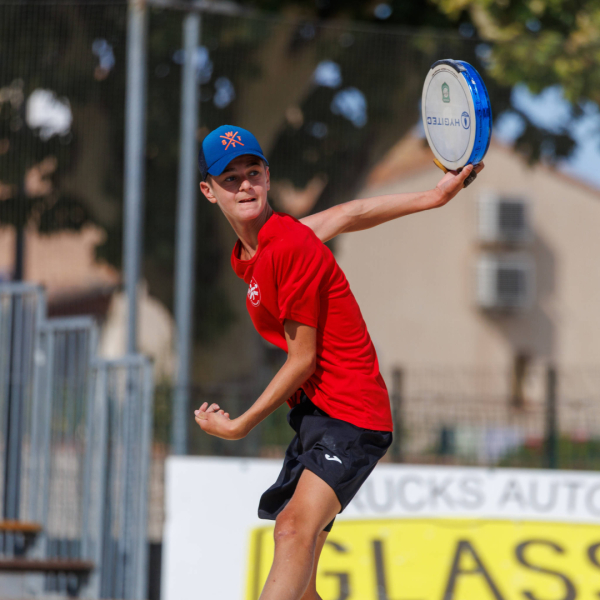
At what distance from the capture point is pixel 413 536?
5000 millimetres

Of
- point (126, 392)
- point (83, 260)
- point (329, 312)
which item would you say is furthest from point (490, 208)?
point (329, 312)

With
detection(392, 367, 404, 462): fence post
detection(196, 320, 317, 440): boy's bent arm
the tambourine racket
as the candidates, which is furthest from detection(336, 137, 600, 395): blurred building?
detection(196, 320, 317, 440): boy's bent arm

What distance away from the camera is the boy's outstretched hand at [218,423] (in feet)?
9.02

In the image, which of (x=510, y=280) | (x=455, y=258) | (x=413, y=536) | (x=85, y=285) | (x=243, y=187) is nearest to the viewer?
(x=243, y=187)

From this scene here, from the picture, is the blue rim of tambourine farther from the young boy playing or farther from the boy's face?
the boy's face

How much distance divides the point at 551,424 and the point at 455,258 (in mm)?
2547

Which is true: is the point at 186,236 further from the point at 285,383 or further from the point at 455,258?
the point at 285,383

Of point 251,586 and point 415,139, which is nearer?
point 251,586

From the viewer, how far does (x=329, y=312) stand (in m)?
2.88

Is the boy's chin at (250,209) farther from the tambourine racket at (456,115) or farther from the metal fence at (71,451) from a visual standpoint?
the metal fence at (71,451)

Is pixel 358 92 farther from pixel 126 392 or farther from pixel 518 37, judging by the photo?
pixel 126 392

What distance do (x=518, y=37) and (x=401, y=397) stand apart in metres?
3.94

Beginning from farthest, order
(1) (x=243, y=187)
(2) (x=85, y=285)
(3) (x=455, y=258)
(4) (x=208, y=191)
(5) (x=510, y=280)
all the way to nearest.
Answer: (5) (x=510, y=280) → (3) (x=455, y=258) → (2) (x=85, y=285) → (4) (x=208, y=191) → (1) (x=243, y=187)

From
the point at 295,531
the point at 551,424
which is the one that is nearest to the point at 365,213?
the point at 295,531
